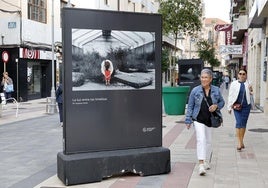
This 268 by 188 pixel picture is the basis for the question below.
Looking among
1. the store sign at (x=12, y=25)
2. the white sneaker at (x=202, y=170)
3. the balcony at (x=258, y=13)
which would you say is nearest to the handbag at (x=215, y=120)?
the white sneaker at (x=202, y=170)

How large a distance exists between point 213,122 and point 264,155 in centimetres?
209

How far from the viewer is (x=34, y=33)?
26656 millimetres

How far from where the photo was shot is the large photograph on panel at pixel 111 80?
6.27 m

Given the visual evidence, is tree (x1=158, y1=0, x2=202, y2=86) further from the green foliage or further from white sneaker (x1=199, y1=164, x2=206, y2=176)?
white sneaker (x1=199, y1=164, x2=206, y2=176)

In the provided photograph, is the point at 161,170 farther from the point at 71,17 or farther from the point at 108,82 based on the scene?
the point at 71,17

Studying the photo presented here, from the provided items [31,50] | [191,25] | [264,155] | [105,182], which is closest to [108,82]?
[105,182]

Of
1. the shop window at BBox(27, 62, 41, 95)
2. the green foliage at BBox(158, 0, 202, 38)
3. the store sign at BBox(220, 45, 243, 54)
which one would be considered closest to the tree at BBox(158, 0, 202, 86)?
the green foliage at BBox(158, 0, 202, 38)

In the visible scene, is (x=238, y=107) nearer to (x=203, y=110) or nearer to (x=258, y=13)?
(x=203, y=110)

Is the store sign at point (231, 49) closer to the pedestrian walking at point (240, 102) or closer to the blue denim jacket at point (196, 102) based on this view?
the pedestrian walking at point (240, 102)

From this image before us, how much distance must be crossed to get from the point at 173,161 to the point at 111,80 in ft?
7.45

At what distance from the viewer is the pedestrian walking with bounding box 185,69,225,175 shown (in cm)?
698

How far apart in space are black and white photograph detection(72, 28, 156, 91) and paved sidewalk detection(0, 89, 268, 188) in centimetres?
149

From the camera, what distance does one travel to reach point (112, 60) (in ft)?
21.6

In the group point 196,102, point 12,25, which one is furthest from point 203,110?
point 12,25
